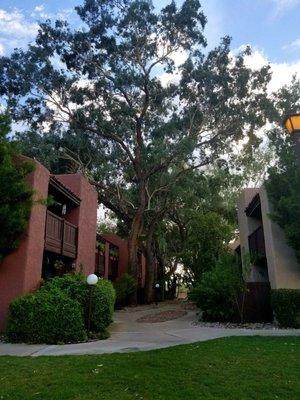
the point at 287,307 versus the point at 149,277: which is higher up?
the point at 149,277

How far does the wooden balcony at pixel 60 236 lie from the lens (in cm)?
1537

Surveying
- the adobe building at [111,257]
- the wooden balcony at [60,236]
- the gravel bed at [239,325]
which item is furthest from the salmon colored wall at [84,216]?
the adobe building at [111,257]

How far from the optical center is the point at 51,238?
613 inches

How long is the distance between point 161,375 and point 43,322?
546 cm

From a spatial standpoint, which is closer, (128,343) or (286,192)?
(128,343)

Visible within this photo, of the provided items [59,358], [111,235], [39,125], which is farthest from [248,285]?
[111,235]

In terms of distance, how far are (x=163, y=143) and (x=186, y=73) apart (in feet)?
16.4

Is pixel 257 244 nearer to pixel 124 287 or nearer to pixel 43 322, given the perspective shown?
pixel 124 287

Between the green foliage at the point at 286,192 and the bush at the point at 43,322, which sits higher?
the green foliage at the point at 286,192

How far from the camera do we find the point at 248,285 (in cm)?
1645

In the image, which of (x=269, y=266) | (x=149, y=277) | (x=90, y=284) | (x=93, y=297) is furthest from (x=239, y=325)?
(x=149, y=277)

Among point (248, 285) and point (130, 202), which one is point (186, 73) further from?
point (248, 285)

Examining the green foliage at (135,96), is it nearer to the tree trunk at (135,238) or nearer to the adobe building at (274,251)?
the tree trunk at (135,238)

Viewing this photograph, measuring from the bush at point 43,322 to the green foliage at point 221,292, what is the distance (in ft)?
20.2
